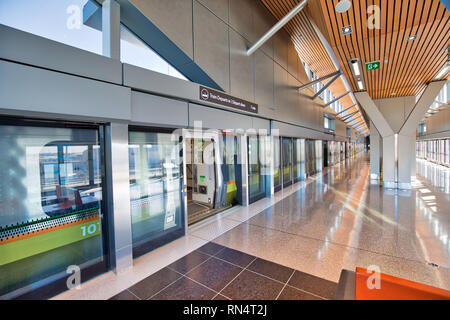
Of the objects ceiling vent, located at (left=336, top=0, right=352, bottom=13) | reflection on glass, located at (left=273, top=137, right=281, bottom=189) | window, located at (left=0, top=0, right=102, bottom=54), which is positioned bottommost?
reflection on glass, located at (left=273, top=137, right=281, bottom=189)

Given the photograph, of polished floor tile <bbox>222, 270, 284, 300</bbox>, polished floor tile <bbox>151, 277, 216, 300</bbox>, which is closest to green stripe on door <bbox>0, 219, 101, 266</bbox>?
polished floor tile <bbox>151, 277, 216, 300</bbox>

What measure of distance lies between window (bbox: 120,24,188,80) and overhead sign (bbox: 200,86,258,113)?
2.81 ft

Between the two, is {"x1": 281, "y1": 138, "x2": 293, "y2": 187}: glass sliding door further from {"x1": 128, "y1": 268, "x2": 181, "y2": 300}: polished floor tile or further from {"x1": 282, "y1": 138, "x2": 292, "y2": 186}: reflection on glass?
{"x1": 128, "y1": 268, "x2": 181, "y2": 300}: polished floor tile

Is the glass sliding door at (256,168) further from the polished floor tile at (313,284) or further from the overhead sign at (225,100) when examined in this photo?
the polished floor tile at (313,284)

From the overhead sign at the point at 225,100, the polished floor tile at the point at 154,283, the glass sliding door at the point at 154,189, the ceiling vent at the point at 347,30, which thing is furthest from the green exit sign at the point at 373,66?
the polished floor tile at the point at 154,283

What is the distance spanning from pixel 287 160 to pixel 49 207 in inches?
328

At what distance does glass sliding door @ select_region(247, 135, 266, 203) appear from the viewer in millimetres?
6555

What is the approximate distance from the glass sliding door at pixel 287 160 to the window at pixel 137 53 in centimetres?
603

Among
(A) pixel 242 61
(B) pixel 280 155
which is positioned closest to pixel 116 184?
(A) pixel 242 61

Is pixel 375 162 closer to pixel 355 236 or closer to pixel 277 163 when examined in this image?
pixel 277 163

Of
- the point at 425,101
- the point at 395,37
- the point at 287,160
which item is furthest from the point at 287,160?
the point at 425,101

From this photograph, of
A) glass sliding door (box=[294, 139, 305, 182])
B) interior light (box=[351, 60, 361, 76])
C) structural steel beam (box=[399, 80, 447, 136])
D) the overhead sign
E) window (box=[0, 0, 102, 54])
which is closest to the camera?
window (box=[0, 0, 102, 54])

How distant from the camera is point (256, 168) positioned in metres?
6.95

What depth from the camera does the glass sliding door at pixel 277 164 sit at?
25.4 ft
